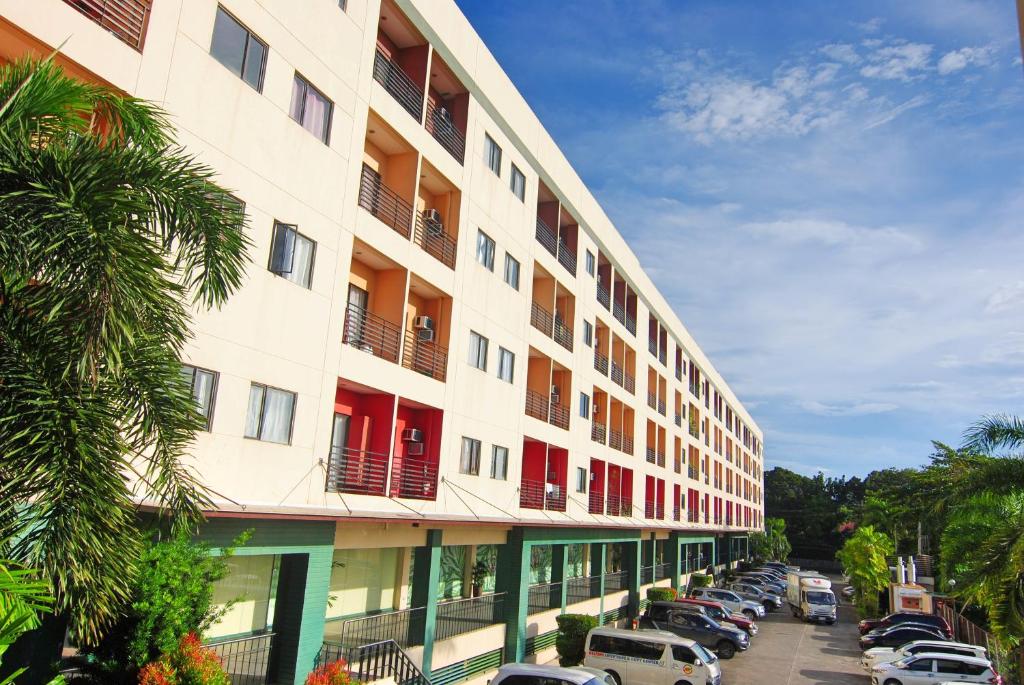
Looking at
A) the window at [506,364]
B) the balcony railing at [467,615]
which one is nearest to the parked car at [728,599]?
the balcony railing at [467,615]

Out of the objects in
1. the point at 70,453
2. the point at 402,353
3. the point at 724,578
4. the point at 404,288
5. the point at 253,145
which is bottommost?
the point at 724,578

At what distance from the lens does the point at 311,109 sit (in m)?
16.9

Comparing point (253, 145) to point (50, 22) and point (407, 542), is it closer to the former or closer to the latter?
point (50, 22)

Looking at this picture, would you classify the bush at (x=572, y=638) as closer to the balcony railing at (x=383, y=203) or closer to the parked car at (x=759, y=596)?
the balcony railing at (x=383, y=203)

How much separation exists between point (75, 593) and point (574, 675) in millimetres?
11976

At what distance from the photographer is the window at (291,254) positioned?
15.6m

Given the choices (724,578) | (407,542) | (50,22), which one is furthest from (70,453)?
(724,578)

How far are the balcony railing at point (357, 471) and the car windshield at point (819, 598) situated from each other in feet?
111

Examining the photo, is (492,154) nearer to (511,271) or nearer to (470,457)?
(511,271)

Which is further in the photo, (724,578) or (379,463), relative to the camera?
(724,578)

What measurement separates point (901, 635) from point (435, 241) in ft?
86.8

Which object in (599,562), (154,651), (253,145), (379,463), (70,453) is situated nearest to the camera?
(70,453)

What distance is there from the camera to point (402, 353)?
1988cm

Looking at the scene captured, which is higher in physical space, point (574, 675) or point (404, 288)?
point (404, 288)
